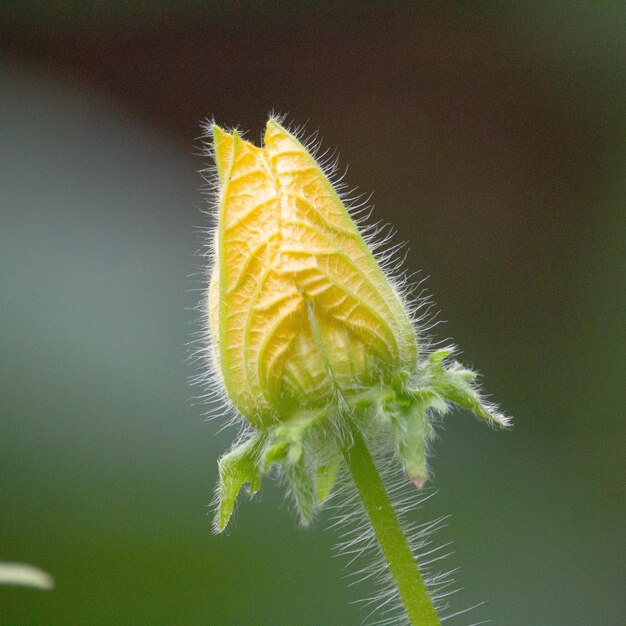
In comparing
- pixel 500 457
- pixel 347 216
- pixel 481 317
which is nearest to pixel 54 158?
pixel 481 317

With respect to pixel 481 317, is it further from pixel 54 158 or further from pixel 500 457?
pixel 54 158

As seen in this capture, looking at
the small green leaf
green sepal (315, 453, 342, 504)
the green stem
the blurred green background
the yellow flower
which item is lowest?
the green stem

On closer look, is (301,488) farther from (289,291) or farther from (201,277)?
(201,277)

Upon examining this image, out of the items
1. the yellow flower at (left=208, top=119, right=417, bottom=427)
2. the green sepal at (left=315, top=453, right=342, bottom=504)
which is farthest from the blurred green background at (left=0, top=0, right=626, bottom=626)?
the yellow flower at (left=208, top=119, right=417, bottom=427)

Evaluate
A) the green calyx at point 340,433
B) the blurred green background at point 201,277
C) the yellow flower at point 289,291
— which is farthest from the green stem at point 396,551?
the blurred green background at point 201,277

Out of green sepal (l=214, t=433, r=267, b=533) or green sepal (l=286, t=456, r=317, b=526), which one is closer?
green sepal (l=286, t=456, r=317, b=526)

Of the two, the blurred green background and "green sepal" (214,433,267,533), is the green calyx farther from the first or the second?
the blurred green background
